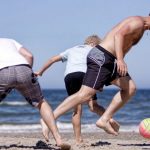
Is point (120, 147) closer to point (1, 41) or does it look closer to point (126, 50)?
point (126, 50)

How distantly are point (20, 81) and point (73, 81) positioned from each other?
5.04 ft

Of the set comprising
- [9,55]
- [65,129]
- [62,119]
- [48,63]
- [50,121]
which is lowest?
[62,119]

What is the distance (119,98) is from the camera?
7957 millimetres

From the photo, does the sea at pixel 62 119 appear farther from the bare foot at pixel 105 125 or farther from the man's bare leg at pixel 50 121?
the bare foot at pixel 105 125

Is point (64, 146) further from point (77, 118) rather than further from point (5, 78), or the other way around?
point (77, 118)

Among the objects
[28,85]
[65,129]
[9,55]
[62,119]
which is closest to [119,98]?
[28,85]

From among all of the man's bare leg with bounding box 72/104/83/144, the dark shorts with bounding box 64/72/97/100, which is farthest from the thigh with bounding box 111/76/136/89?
the man's bare leg with bounding box 72/104/83/144

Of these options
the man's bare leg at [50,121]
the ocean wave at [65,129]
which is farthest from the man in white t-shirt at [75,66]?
the ocean wave at [65,129]

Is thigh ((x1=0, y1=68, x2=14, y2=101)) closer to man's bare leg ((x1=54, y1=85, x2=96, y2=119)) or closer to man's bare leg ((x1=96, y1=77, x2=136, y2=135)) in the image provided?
man's bare leg ((x1=54, y1=85, x2=96, y2=119))

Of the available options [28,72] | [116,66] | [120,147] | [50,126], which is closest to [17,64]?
[28,72]

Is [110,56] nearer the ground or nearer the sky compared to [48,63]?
nearer the sky

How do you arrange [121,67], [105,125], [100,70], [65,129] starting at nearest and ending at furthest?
1. [121,67]
2. [100,70]
3. [105,125]
4. [65,129]

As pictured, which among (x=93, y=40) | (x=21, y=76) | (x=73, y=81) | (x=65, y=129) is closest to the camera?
(x=21, y=76)

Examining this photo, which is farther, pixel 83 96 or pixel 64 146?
pixel 83 96
